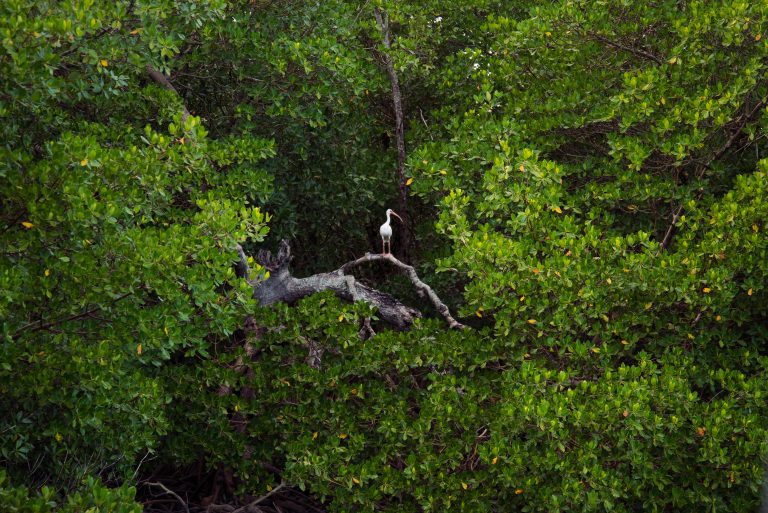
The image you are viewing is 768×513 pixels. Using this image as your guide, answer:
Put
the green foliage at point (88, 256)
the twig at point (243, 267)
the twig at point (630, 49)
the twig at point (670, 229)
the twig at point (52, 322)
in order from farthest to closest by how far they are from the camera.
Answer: the twig at point (630, 49) < the twig at point (670, 229) < the twig at point (243, 267) < the twig at point (52, 322) < the green foliage at point (88, 256)

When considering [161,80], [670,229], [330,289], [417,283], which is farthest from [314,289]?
[670,229]

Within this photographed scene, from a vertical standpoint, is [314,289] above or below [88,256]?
below

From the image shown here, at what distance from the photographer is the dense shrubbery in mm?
6500

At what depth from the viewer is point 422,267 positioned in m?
10.6

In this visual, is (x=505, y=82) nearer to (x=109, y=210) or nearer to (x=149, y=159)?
(x=149, y=159)

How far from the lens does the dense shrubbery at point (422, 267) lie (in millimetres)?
6500

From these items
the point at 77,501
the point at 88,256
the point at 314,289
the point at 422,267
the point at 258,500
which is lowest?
the point at 258,500

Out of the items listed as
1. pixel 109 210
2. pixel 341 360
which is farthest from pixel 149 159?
pixel 341 360

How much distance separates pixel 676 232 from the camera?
908 cm

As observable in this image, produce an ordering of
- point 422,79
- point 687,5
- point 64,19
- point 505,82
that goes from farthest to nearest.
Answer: point 422,79
point 505,82
point 687,5
point 64,19

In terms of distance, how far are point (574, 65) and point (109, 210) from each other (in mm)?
5210

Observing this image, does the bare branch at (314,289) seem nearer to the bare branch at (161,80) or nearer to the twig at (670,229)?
the bare branch at (161,80)

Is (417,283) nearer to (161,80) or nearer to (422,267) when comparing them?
(422,267)

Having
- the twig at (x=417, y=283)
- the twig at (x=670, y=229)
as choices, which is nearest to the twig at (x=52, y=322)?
the twig at (x=417, y=283)
